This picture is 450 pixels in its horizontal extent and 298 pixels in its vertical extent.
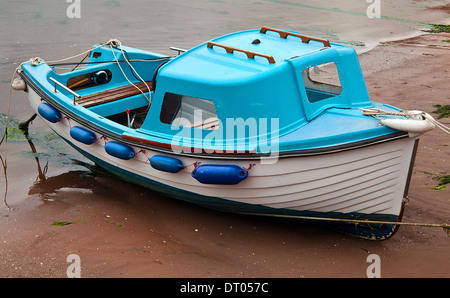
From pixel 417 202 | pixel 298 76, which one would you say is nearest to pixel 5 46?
pixel 298 76

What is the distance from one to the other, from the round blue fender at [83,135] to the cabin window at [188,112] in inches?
45.9

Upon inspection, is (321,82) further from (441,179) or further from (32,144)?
(32,144)

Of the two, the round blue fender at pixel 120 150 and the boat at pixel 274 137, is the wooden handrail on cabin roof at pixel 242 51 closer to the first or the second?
the boat at pixel 274 137

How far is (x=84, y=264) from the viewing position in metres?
6.01

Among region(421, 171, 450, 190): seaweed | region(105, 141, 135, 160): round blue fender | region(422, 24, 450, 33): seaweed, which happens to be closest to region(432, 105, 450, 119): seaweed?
region(421, 171, 450, 190): seaweed

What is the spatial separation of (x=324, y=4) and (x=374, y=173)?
1718 cm

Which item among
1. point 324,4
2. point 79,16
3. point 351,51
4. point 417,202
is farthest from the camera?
point 324,4

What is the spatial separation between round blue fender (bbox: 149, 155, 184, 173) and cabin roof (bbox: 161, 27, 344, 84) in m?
Answer: 0.97

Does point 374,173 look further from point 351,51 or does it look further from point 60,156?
point 60,156

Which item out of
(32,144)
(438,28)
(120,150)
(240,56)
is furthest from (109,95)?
(438,28)

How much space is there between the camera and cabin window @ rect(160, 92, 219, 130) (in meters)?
6.37

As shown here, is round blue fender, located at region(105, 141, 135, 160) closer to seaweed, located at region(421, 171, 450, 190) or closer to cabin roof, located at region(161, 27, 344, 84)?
cabin roof, located at region(161, 27, 344, 84)

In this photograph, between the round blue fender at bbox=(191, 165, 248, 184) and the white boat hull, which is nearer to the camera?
the white boat hull

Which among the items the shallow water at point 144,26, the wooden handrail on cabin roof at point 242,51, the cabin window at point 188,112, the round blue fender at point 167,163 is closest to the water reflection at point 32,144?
the shallow water at point 144,26
